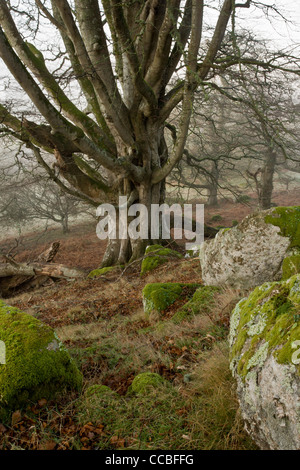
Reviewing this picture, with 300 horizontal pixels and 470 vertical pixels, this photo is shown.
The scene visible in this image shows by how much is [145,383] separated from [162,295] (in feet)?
8.60

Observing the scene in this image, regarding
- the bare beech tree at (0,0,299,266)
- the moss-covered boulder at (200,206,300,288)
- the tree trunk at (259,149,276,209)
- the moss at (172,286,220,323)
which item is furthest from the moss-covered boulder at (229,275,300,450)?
the tree trunk at (259,149,276,209)

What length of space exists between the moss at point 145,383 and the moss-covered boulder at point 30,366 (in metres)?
0.55

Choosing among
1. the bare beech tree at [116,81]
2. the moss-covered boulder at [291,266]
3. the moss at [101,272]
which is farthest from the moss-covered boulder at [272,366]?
the moss at [101,272]

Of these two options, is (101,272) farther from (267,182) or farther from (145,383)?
(267,182)

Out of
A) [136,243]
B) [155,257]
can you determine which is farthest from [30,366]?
[136,243]

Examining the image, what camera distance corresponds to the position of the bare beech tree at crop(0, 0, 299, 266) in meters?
6.45

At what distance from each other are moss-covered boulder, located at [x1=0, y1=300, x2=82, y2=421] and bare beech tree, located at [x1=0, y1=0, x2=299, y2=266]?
18.1 feet

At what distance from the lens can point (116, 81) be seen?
8750 mm

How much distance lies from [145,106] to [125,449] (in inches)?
341

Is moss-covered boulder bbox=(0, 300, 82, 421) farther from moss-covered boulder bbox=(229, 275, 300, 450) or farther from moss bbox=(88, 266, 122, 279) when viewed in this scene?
moss bbox=(88, 266, 122, 279)

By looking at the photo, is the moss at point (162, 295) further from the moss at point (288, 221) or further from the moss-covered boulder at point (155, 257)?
the moss-covered boulder at point (155, 257)

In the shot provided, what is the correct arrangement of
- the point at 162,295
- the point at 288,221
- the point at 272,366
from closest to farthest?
the point at 272,366
the point at 288,221
the point at 162,295
